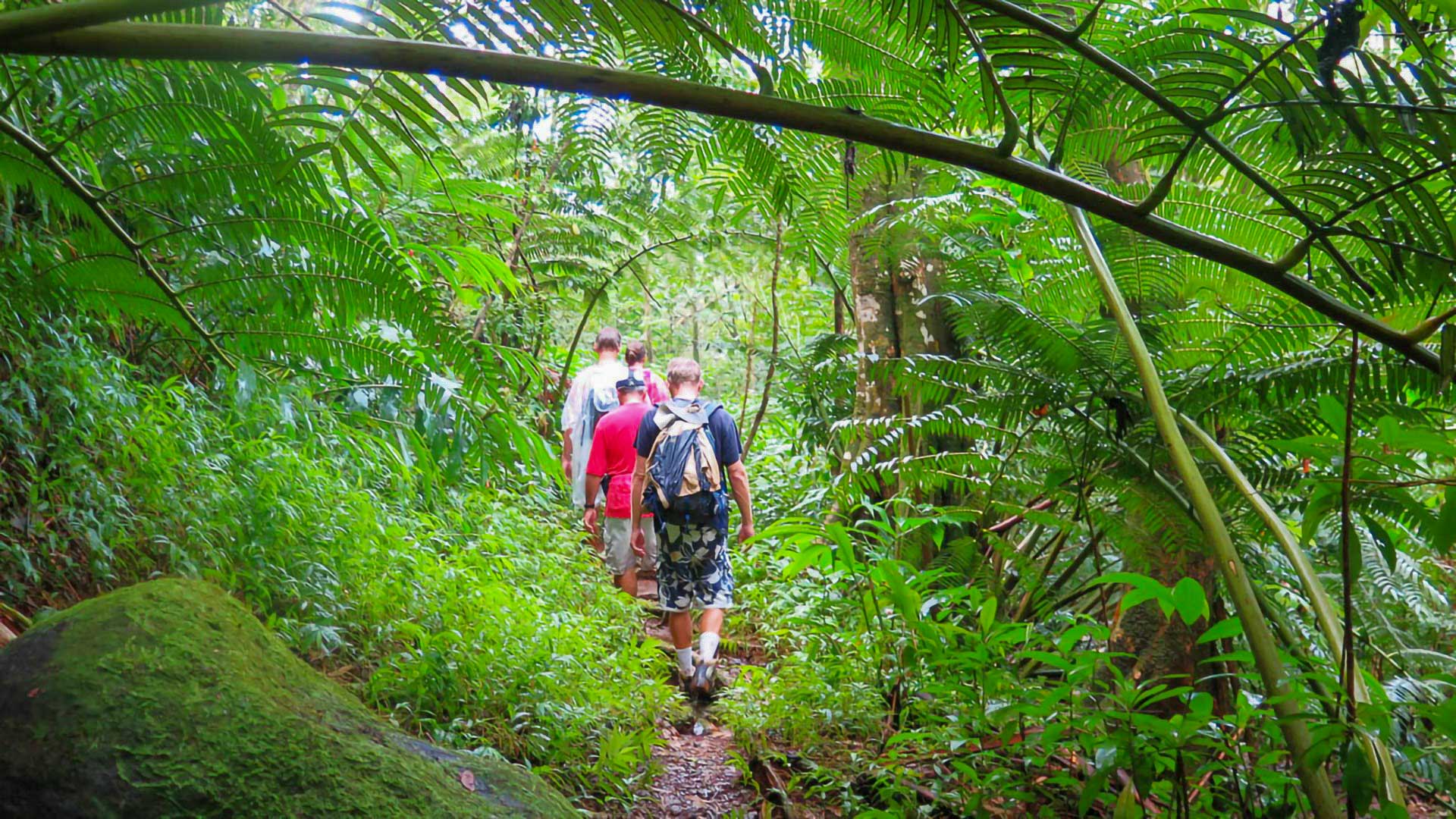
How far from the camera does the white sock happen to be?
14.4 ft

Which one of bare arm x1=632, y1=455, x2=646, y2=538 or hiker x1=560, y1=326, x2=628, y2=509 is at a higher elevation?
hiker x1=560, y1=326, x2=628, y2=509

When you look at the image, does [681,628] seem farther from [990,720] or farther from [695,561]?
[990,720]

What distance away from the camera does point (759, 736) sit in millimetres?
3332

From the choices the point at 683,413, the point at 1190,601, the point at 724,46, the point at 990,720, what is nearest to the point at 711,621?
the point at 683,413

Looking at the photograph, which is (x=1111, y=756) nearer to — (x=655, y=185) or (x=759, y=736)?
(x=759, y=736)

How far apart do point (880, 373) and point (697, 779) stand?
163 centimetres

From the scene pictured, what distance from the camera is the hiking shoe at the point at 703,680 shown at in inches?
168

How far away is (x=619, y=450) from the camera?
211 inches

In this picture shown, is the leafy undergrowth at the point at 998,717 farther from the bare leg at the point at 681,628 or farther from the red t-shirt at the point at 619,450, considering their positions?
the red t-shirt at the point at 619,450

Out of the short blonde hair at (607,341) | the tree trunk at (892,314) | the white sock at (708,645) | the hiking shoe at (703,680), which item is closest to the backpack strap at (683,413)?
the tree trunk at (892,314)

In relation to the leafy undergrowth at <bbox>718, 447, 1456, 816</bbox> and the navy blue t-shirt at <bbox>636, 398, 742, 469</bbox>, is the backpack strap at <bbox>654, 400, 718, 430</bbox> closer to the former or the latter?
the navy blue t-shirt at <bbox>636, 398, 742, 469</bbox>

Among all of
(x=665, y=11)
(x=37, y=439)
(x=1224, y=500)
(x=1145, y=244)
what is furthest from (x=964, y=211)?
(x=37, y=439)

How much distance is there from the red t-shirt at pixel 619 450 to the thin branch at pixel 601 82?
452 centimetres

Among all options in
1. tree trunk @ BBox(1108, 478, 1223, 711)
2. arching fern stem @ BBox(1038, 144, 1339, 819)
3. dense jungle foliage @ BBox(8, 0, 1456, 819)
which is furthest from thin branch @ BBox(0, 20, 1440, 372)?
tree trunk @ BBox(1108, 478, 1223, 711)
